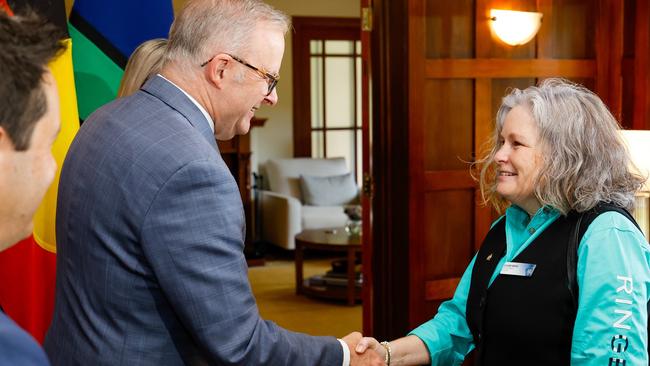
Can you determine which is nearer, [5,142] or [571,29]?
[5,142]

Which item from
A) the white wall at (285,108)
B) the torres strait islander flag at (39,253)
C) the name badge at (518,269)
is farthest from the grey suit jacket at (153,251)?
the white wall at (285,108)

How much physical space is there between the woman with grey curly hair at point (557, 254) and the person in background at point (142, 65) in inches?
40.1

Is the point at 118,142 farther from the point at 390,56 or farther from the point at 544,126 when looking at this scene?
the point at 390,56

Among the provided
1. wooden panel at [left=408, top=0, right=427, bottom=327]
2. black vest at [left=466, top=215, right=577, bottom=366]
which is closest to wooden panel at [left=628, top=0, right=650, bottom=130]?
wooden panel at [left=408, top=0, right=427, bottom=327]

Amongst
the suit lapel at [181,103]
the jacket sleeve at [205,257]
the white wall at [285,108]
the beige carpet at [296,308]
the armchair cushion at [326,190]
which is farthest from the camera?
the white wall at [285,108]

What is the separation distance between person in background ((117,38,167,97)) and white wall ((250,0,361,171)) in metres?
5.84

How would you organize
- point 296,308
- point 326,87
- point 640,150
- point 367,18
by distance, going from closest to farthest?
point 640,150
point 367,18
point 296,308
point 326,87

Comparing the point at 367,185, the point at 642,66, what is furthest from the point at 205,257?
the point at 642,66

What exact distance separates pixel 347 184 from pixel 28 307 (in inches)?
220

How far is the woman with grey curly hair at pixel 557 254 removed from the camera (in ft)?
5.88

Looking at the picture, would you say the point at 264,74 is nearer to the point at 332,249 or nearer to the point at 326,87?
the point at 332,249

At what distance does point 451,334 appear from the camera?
2.20 meters

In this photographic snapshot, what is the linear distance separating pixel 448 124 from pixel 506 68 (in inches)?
14.1

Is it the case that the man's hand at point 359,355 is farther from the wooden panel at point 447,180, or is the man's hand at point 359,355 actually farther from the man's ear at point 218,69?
the wooden panel at point 447,180
